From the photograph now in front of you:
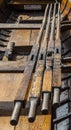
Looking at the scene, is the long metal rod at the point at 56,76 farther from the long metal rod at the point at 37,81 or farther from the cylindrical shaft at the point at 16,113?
the cylindrical shaft at the point at 16,113

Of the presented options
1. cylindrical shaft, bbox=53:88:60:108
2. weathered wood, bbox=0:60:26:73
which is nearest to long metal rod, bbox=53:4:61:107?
cylindrical shaft, bbox=53:88:60:108

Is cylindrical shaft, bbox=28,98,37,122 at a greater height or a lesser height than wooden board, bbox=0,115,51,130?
greater

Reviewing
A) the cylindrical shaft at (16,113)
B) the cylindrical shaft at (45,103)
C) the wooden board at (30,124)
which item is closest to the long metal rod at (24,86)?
the cylindrical shaft at (16,113)

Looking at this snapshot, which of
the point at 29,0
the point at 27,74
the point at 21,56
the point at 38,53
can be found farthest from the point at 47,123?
the point at 29,0

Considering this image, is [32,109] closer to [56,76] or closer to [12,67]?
[56,76]

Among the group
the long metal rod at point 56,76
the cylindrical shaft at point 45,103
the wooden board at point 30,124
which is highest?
the cylindrical shaft at point 45,103

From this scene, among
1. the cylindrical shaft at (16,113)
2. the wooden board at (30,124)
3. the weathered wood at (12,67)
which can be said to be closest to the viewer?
the cylindrical shaft at (16,113)

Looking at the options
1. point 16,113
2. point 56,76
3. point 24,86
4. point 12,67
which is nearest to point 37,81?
point 24,86

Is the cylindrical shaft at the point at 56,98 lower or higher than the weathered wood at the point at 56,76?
higher

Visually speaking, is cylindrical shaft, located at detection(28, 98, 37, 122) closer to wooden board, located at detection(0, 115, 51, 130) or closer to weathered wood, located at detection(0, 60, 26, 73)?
wooden board, located at detection(0, 115, 51, 130)

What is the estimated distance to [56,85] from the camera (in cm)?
230

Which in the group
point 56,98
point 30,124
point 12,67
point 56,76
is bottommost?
point 12,67

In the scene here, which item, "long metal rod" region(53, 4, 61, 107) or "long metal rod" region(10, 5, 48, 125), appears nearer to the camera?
"long metal rod" region(10, 5, 48, 125)

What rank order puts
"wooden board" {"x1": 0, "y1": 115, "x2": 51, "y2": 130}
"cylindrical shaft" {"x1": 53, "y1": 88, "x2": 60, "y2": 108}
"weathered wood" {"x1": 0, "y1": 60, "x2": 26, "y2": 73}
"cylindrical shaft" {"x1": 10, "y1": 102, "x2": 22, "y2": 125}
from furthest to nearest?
"weathered wood" {"x1": 0, "y1": 60, "x2": 26, "y2": 73} < "wooden board" {"x1": 0, "y1": 115, "x2": 51, "y2": 130} < "cylindrical shaft" {"x1": 53, "y1": 88, "x2": 60, "y2": 108} < "cylindrical shaft" {"x1": 10, "y1": 102, "x2": 22, "y2": 125}
